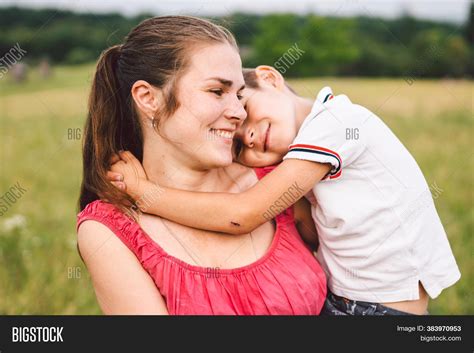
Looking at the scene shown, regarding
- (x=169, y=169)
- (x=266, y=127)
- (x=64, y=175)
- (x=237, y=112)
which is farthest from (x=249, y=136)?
(x=64, y=175)

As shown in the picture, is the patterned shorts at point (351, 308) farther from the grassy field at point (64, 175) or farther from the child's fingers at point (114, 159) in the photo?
the grassy field at point (64, 175)

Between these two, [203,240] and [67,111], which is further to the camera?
[67,111]

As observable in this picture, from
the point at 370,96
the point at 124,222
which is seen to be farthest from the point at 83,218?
the point at 370,96

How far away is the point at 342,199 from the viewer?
2.04 metres

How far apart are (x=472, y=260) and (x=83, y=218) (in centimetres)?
325

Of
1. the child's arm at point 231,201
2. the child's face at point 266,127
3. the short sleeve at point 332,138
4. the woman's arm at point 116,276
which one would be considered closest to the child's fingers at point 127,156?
the child's arm at point 231,201

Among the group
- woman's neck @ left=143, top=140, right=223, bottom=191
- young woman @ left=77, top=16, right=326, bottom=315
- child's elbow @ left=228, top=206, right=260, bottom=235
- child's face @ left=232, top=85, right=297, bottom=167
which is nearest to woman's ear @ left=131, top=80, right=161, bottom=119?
young woman @ left=77, top=16, right=326, bottom=315

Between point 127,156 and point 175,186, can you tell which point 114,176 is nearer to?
point 127,156

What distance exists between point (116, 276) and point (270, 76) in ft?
3.31

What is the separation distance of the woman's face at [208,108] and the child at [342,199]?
165 mm

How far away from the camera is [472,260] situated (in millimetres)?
4188
